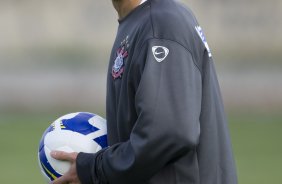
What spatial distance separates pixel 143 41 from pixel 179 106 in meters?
0.32

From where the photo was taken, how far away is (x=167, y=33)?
343 cm

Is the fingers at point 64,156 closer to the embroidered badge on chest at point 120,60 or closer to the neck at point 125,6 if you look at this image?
the embroidered badge on chest at point 120,60

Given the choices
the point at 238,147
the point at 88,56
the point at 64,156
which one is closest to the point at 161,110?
the point at 64,156

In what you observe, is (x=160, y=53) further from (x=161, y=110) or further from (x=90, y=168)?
(x=90, y=168)

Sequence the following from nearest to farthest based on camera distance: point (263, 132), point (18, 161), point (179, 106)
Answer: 1. point (179, 106)
2. point (18, 161)
3. point (263, 132)

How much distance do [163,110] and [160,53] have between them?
0.77 feet

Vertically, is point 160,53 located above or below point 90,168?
above

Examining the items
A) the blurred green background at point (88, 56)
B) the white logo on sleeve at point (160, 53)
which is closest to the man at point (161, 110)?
the white logo on sleeve at point (160, 53)

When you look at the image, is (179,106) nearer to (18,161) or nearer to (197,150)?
(197,150)

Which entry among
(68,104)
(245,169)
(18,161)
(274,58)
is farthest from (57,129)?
(274,58)

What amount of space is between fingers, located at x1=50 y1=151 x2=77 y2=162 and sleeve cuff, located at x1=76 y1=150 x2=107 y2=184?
69 millimetres

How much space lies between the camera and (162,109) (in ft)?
11.0

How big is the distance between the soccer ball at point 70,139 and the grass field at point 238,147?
6.54 m

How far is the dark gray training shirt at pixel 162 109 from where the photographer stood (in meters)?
3.36
